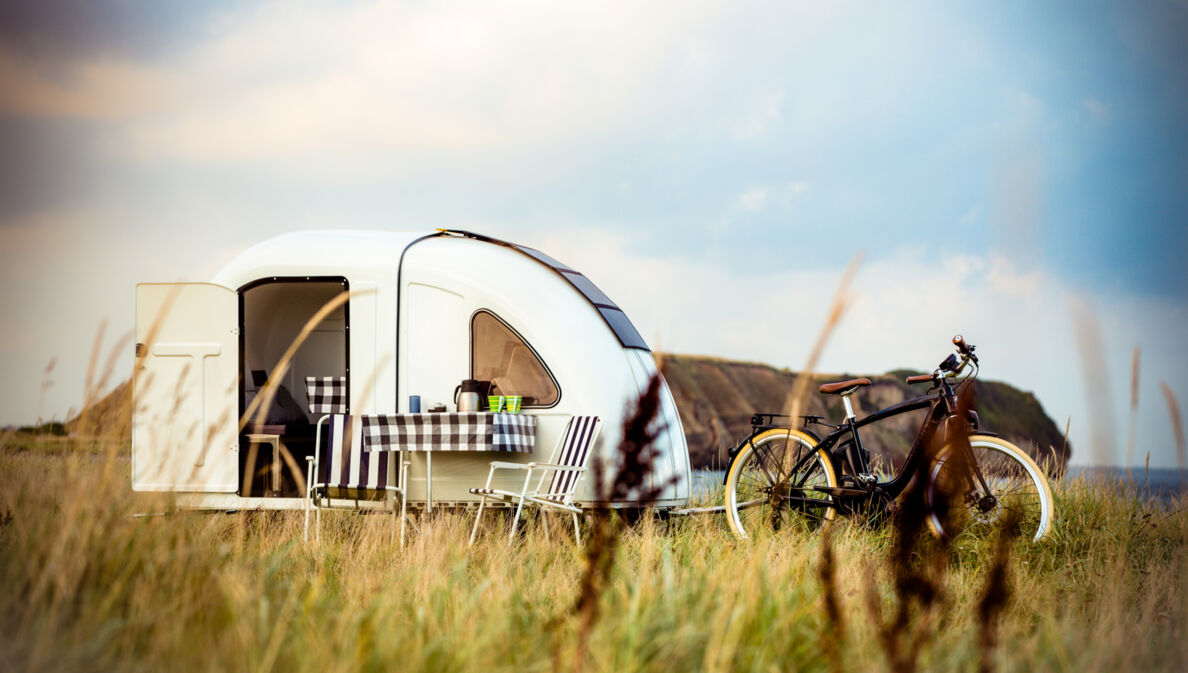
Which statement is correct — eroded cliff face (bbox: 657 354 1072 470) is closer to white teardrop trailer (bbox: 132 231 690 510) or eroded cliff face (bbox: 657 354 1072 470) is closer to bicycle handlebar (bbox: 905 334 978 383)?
white teardrop trailer (bbox: 132 231 690 510)

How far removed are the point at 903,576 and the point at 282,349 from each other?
7.93 metres

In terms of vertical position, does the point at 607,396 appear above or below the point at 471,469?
above

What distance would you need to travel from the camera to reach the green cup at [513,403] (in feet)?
24.0

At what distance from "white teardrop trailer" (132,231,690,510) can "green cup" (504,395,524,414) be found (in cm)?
13

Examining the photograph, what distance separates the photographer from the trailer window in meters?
7.43

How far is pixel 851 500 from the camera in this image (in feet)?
20.5

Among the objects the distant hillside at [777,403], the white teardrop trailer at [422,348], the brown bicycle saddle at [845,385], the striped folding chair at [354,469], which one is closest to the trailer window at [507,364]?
the white teardrop trailer at [422,348]

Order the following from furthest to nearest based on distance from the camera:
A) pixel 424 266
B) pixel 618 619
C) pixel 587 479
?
pixel 424 266
pixel 587 479
pixel 618 619

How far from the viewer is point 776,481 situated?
21.1ft

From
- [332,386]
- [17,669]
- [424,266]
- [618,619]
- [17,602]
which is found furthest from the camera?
[332,386]

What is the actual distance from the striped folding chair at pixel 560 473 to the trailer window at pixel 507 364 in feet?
1.23

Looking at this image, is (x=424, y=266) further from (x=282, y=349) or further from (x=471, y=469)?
(x=282, y=349)

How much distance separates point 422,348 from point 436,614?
163 inches

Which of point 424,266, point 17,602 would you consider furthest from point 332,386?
point 17,602
